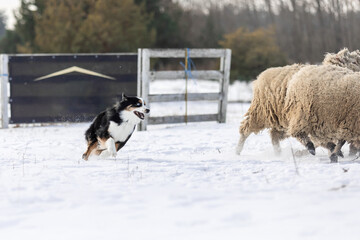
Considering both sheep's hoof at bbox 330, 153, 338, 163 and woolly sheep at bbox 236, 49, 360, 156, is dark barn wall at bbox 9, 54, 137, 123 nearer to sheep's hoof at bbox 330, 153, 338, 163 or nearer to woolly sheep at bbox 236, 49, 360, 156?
woolly sheep at bbox 236, 49, 360, 156

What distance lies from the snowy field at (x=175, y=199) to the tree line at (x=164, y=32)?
775 inches

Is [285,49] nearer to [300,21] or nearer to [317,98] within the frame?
[300,21]

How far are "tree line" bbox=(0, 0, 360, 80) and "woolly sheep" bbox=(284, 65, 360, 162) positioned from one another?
20.2 meters

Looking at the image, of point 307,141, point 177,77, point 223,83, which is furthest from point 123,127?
point 223,83

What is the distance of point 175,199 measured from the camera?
4.44 m

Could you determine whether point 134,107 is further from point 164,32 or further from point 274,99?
point 164,32

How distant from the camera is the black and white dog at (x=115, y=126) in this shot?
267 inches

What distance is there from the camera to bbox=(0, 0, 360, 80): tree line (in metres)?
26.2

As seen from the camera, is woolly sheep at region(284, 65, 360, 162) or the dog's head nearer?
woolly sheep at region(284, 65, 360, 162)

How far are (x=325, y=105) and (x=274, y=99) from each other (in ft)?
2.87

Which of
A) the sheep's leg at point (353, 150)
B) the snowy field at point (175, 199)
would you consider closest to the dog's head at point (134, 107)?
the snowy field at point (175, 199)

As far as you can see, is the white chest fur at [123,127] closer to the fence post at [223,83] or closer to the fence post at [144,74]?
the fence post at [144,74]

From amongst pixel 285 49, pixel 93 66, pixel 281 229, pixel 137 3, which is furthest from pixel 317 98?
pixel 285 49

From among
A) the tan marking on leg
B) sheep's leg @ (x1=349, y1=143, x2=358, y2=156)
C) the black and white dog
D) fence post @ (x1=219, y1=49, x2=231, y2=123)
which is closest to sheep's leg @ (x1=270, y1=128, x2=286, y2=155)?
sheep's leg @ (x1=349, y1=143, x2=358, y2=156)
